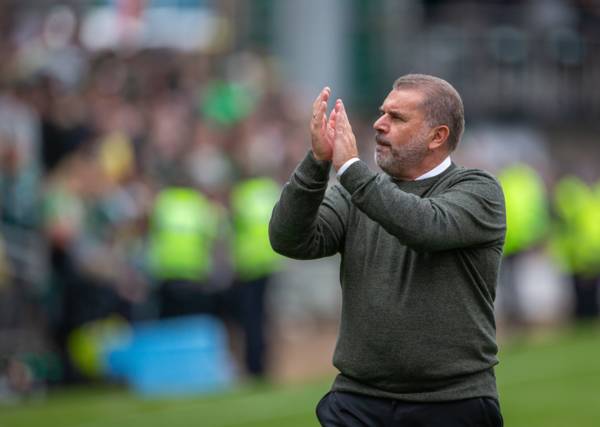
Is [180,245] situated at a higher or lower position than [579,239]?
higher

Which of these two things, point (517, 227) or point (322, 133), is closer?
point (322, 133)

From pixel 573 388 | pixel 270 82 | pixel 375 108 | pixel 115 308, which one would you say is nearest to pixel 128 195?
pixel 115 308

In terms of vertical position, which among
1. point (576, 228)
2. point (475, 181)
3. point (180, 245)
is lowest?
point (576, 228)

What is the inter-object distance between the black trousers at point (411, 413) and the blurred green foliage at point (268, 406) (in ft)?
18.3

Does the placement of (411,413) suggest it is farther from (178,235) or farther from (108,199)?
(108,199)

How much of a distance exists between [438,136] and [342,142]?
1.33 ft

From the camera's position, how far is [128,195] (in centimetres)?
1423

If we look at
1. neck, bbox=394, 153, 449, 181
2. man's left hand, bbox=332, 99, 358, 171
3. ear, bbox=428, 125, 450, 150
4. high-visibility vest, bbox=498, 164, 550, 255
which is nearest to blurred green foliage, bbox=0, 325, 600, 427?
high-visibility vest, bbox=498, 164, 550, 255

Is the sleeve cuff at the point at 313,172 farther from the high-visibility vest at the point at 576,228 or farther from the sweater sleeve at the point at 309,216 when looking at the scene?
the high-visibility vest at the point at 576,228

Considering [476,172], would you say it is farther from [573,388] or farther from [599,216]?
[599,216]

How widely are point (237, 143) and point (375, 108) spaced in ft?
29.8

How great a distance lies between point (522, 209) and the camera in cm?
1894

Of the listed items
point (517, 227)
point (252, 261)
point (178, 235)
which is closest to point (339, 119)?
point (178, 235)

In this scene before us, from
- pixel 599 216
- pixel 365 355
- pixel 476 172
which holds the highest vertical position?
pixel 476 172
